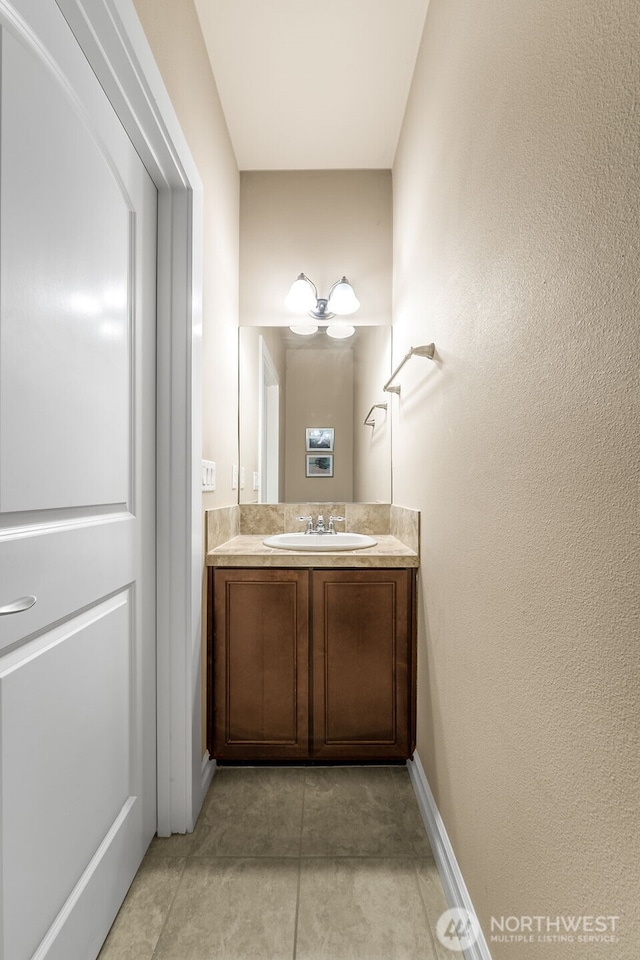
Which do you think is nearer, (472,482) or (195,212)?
(472,482)

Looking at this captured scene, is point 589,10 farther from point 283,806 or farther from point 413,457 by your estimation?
point 283,806

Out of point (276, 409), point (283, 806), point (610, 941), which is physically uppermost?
point (276, 409)

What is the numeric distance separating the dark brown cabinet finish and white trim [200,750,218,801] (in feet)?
0.27

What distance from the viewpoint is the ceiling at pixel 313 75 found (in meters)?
1.59

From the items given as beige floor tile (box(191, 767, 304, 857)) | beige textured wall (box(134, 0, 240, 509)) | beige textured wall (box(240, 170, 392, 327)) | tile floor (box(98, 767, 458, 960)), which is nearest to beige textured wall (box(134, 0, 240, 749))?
beige textured wall (box(134, 0, 240, 509))

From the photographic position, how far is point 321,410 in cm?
237

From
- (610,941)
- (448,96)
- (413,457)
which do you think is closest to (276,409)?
(413,457)

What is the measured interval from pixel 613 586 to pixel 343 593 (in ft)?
3.91

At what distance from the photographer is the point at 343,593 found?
5.54 feet

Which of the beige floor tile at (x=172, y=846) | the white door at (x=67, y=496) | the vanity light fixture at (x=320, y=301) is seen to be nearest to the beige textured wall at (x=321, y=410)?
the vanity light fixture at (x=320, y=301)

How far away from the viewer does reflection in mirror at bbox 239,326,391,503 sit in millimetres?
2330

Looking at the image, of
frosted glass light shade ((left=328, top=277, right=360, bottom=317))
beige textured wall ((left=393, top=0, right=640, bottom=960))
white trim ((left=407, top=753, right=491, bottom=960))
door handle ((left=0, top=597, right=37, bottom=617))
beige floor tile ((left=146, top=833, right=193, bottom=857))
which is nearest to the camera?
beige textured wall ((left=393, top=0, right=640, bottom=960))

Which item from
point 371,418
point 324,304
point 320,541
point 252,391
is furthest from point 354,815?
point 324,304

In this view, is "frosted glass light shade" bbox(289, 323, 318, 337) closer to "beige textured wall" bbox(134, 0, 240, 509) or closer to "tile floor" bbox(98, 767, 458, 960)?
"beige textured wall" bbox(134, 0, 240, 509)
